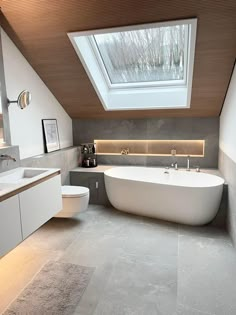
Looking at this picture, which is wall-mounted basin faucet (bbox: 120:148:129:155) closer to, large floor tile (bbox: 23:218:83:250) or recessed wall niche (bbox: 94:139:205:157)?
recessed wall niche (bbox: 94:139:205:157)

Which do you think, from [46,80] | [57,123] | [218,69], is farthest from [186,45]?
[57,123]

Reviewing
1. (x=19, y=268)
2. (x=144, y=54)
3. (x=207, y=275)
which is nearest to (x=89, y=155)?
(x=144, y=54)

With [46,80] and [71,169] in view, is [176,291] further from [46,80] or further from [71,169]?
[46,80]

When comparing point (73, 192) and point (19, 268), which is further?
point (73, 192)

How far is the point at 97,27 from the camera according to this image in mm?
2479

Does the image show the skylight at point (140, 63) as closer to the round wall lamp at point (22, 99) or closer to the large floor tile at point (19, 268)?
the round wall lamp at point (22, 99)

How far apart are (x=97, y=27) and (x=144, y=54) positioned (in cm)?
97

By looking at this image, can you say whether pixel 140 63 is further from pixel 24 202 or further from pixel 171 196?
pixel 24 202

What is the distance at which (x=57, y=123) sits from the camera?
3979 mm

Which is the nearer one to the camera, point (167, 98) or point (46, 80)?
point (46, 80)

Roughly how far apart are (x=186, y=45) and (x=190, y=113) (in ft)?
3.96

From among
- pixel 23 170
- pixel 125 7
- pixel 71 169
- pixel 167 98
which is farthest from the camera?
pixel 71 169

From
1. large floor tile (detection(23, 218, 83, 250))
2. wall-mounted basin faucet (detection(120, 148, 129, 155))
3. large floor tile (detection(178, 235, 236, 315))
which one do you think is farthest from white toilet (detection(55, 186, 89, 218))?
wall-mounted basin faucet (detection(120, 148, 129, 155))

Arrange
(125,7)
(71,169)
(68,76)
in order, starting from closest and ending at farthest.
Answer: (125,7)
(68,76)
(71,169)
